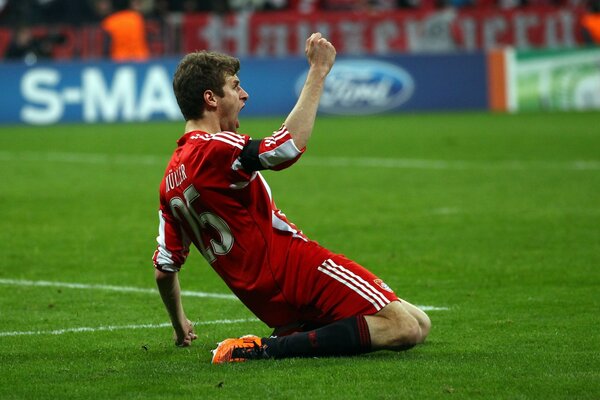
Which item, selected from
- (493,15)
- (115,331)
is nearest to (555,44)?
(493,15)

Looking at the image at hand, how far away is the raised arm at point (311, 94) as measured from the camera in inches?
238

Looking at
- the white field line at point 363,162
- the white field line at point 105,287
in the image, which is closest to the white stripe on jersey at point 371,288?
the white field line at point 105,287

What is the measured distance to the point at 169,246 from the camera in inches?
261

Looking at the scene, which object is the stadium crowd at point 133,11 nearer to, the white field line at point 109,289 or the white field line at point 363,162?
the white field line at point 363,162

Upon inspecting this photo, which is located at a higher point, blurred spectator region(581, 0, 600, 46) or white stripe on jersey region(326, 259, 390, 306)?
white stripe on jersey region(326, 259, 390, 306)

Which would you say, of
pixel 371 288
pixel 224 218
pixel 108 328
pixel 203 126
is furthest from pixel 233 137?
pixel 108 328

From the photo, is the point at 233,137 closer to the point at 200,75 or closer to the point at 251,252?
the point at 200,75

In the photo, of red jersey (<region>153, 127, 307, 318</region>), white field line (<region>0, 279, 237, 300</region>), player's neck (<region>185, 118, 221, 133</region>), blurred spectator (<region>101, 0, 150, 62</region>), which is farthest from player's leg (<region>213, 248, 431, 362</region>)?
blurred spectator (<region>101, 0, 150, 62</region>)

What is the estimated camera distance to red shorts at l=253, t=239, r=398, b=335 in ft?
21.3

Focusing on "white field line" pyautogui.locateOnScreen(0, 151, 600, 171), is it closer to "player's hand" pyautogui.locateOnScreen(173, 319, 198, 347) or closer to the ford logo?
the ford logo

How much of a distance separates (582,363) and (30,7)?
24.2 meters

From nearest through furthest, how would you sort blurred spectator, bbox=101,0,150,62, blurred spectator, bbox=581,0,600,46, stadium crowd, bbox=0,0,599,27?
blurred spectator, bbox=101,0,150,62, stadium crowd, bbox=0,0,599,27, blurred spectator, bbox=581,0,600,46

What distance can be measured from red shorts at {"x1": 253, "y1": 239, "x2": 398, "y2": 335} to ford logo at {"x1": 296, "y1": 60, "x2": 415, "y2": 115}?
66.6 ft

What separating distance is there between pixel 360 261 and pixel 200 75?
425cm
